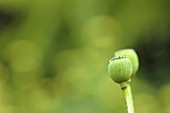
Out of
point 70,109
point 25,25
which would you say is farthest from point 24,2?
point 70,109

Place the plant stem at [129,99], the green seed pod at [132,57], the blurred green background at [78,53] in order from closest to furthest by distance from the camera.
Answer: the plant stem at [129,99], the green seed pod at [132,57], the blurred green background at [78,53]

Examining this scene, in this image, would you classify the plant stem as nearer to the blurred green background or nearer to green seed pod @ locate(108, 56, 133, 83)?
green seed pod @ locate(108, 56, 133, 83)

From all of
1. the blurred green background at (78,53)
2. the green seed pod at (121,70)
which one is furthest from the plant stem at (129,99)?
the blurred green background at (78,53)

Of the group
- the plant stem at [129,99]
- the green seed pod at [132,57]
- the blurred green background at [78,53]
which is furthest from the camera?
the blurred green background at [78,53]

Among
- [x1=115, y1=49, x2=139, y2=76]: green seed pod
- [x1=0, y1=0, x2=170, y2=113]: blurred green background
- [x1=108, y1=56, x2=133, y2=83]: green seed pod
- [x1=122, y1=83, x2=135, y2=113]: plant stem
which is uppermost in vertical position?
[x1=0, y1=0, x2=170, y2=113]: blurred green background

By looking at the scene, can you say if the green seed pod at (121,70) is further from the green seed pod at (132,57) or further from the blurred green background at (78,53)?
the blurred green background at (78,53)

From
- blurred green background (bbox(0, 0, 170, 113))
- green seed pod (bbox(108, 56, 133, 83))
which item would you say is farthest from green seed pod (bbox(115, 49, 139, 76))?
blurred green background (bbox(0, 0, 170, 113))

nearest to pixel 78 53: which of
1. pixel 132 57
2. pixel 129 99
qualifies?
pixel 132 57

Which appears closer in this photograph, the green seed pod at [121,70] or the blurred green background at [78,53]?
the green seed pod at [121,70]

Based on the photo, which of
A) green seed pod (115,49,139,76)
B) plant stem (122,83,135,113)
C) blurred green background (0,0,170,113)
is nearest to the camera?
plant stem (122,83,135,113)
